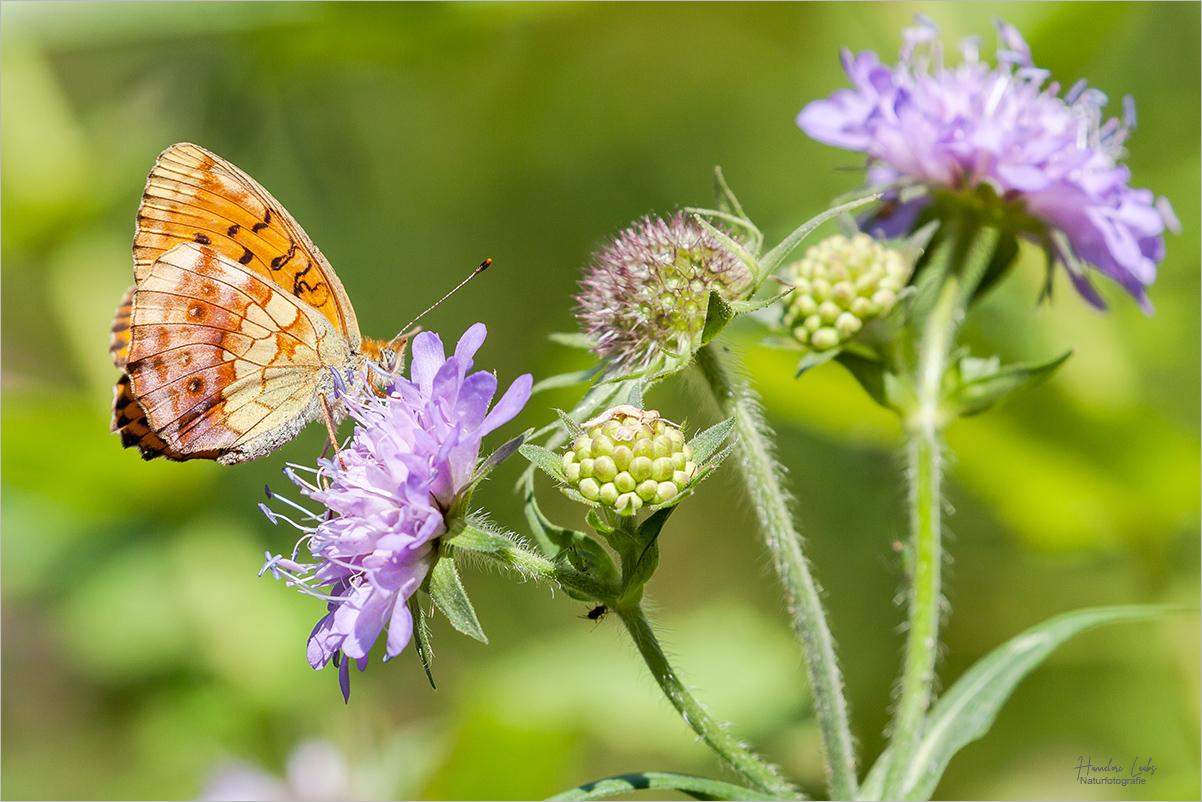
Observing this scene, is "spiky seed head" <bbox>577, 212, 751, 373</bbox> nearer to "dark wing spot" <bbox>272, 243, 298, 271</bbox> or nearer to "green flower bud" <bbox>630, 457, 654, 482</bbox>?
"green flower bud" <bbox>630, 457, 654, 482</bbox>

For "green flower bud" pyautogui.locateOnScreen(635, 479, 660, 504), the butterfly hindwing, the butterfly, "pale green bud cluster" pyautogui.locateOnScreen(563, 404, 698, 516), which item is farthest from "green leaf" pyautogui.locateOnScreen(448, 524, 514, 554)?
the butterfly hindwing

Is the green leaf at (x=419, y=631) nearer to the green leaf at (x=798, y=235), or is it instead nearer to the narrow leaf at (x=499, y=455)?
the narrow leaf at (x=499, y=455)

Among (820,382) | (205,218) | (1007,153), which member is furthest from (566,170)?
(1007,153)

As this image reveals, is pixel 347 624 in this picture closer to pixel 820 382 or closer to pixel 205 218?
pixel 205 218

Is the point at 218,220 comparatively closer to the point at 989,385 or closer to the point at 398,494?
the point at 398,494

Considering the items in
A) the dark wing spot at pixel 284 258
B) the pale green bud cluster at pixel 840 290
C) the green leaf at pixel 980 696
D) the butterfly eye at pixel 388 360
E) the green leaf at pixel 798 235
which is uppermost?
the dark wing spot at pixel 284 258

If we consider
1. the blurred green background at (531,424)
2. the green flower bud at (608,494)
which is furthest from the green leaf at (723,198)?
the blurred green background at (531,424)

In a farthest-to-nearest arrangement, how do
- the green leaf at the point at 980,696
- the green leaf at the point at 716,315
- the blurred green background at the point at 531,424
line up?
the blurred green background at the point at 531,424
the green leaf at the point at 980,696
the green leaf at the point at 716,315
